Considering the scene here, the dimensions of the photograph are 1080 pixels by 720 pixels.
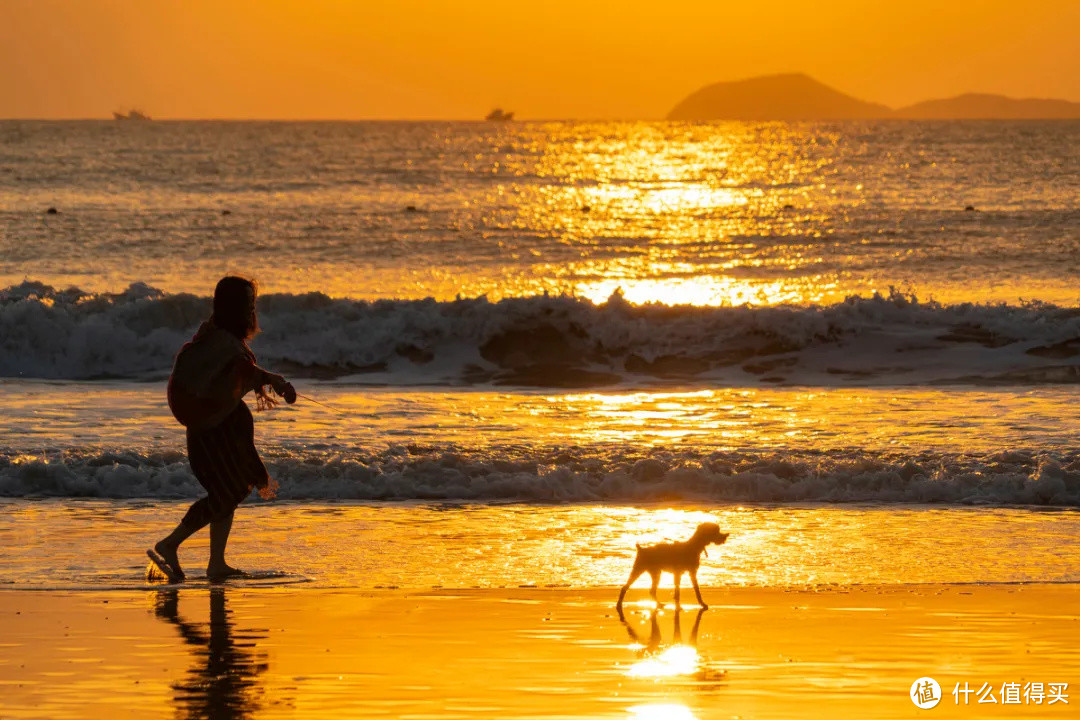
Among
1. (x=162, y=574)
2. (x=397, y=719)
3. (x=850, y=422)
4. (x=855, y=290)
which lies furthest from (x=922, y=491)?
(x=855, y=290)

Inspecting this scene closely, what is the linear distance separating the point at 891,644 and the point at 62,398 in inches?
468

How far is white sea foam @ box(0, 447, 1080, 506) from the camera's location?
11594 millimetres

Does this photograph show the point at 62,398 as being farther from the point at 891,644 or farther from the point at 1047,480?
the point at 891,644

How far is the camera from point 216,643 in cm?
701

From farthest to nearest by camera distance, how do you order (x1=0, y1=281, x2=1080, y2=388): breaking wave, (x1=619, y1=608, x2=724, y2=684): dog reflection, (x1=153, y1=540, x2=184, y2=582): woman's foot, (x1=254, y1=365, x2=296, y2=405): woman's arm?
(x1=0, y1=281, x2=1080, y2=388): breaking wave
(x1=153, y1=540, x2=184, y2=582): woman's foot
(x1=254, y1=365, x2=296, y2=405): woman's arm
(x1=619, y1=608, x2=724, y2=684): dog reflection

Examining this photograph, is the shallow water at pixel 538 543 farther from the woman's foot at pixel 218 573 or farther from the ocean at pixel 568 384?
the woman's foot at pixel 218 573

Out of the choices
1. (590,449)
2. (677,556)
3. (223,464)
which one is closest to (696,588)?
(677,556)

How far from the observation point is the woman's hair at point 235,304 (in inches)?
320

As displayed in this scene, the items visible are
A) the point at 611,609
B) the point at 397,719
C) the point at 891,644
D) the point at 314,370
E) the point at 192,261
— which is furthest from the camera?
the point at 192,261

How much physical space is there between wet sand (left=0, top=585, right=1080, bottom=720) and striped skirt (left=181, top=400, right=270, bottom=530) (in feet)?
1.41

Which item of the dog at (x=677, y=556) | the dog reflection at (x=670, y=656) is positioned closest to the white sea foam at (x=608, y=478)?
the dog at (x=677, y=556)

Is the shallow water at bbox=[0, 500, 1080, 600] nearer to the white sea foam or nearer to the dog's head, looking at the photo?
the white sea foam

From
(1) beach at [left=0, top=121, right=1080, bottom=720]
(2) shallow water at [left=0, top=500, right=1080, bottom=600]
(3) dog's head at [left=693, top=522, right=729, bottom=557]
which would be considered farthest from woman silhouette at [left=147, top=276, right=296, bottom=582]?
(3) dog's head at [left=693, top=522, right=729, bottom=557]

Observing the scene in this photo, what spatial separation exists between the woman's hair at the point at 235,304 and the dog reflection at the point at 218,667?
143 centimetres
